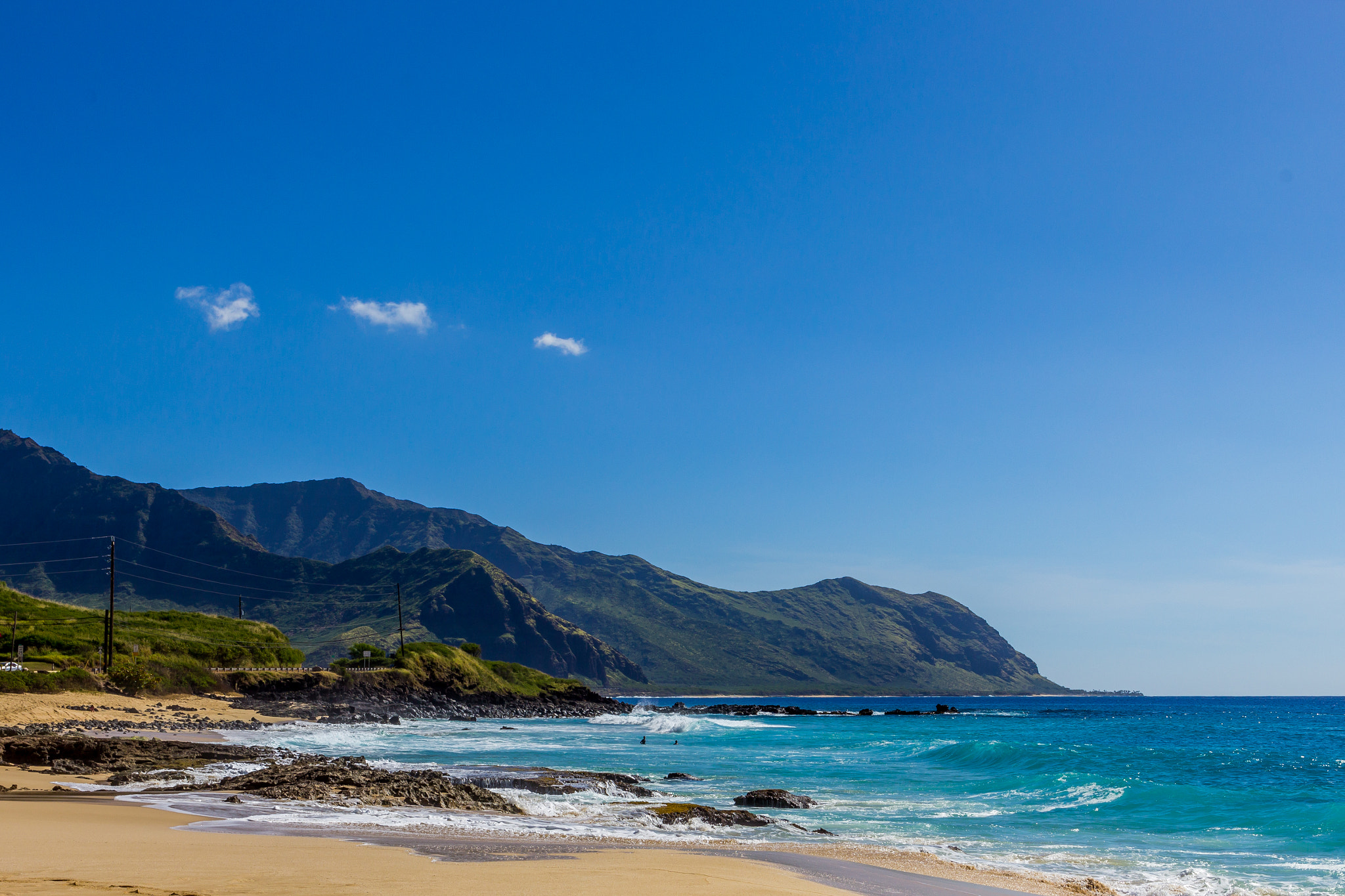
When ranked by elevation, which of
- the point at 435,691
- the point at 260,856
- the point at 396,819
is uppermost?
the point at 260,856

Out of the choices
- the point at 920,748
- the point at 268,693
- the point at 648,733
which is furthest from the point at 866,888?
the point at 268,693

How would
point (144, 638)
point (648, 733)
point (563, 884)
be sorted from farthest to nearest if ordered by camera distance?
1. point (144, 638)
2. point (648, 733)
3. point (563, 884)

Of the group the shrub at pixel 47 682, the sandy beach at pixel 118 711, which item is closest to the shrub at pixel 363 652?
the sandy beach at pixel 118 711

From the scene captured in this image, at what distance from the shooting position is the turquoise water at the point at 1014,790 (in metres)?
16.5

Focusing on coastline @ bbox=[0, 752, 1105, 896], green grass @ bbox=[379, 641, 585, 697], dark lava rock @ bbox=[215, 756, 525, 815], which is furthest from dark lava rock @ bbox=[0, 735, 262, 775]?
green grass @ bbox=[379, 641, 585, 697]

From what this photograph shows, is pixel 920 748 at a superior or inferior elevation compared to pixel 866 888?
inferior

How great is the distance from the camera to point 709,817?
1825 cm

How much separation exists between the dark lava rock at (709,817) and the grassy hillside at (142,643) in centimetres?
4647

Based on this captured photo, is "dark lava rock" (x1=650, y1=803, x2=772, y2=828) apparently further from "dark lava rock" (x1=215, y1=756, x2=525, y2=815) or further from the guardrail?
the guardrail

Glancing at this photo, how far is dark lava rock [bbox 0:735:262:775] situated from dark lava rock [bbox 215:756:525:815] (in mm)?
3486

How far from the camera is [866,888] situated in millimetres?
11484

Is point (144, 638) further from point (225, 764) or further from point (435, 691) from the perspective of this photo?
point (225, 764)

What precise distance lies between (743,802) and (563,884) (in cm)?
1343

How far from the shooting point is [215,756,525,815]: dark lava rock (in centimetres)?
1738
